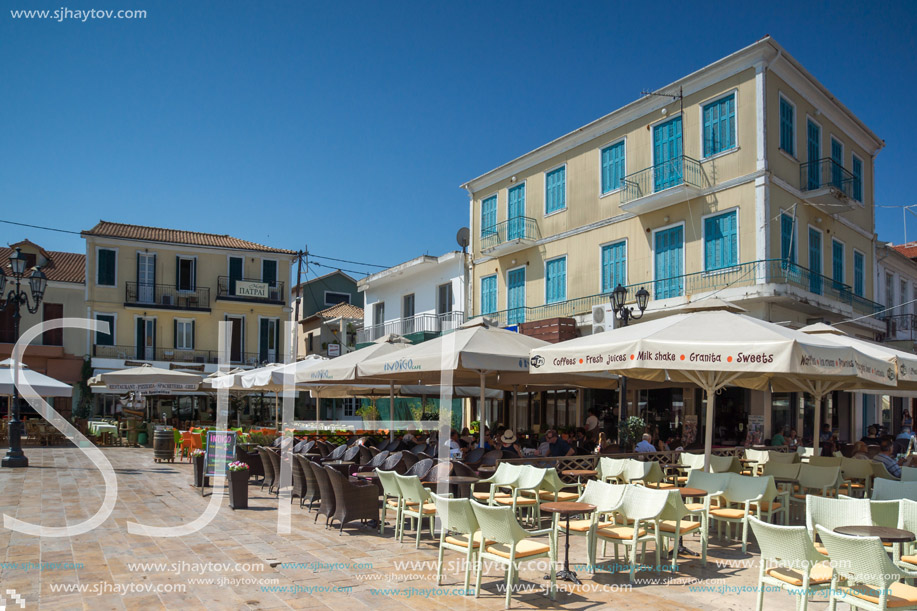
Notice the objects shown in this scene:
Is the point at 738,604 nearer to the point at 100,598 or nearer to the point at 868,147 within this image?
the point at 100,598

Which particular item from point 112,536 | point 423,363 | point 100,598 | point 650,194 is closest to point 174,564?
point 100,598

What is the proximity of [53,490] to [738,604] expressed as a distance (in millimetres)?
11134

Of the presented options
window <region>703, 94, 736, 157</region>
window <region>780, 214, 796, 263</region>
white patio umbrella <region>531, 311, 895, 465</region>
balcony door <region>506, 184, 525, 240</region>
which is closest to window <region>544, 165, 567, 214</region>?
balcony door <region>506, 184, 525, 240</region>

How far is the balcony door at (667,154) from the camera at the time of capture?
1859 centimetres

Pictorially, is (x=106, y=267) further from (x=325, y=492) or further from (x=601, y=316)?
(x=325, y=492)

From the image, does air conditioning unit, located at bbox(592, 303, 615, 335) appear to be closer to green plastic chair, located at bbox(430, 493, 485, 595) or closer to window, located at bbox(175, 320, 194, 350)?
green plastic chair, located at bbox(430, 493, 485, 595)

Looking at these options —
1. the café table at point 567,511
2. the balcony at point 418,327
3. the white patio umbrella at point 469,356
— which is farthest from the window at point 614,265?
the café table at point 567,511

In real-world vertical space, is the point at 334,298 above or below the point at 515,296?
above

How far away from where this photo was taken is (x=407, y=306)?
3006 centimetres

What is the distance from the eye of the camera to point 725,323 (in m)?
8.04

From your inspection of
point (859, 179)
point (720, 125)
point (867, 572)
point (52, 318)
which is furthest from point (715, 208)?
point (52, 318)

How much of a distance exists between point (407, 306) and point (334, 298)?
12.9 m

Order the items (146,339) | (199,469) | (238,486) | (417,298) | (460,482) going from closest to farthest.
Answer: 1. (460,482)
2. (238,486)
3. (199,469)
4. (417,298)
5. (146,339)

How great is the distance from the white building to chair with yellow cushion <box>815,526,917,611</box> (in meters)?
21.4
